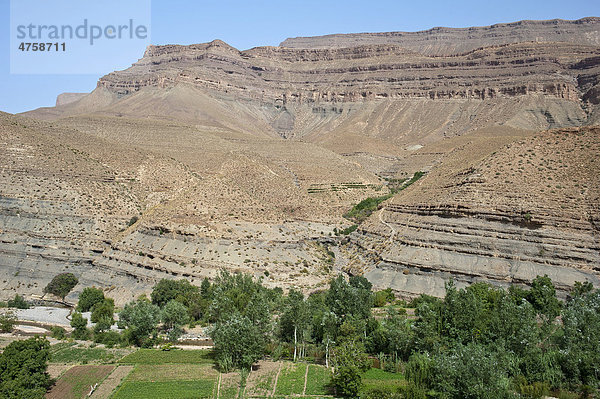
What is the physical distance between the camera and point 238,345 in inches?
1490

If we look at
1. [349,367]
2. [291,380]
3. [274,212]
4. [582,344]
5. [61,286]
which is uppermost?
[274,212]

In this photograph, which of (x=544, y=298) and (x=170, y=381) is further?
(x=544, y=298)

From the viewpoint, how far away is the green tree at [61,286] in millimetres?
62656

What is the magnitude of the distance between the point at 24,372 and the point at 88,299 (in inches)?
970

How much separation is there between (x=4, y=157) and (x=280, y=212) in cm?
3838

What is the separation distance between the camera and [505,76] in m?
186

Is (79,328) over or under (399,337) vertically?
under

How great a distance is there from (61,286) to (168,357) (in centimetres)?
2764

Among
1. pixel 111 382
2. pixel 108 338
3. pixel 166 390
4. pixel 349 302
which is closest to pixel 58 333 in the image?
pixel 108 338

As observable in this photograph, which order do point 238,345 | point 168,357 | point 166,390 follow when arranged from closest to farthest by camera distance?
point 166,390 → point 238,345 → point 168,357

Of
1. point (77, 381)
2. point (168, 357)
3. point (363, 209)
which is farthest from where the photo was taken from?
point (363, 209)

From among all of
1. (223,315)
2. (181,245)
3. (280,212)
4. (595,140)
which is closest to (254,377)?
(223,315)

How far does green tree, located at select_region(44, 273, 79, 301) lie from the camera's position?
62.7m

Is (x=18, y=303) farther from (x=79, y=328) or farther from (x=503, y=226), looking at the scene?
(x=503, y=226)
